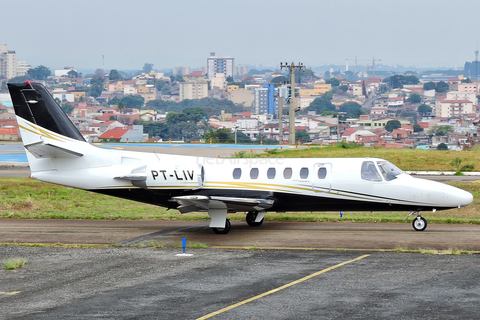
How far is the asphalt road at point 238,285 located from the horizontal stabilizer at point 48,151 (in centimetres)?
424

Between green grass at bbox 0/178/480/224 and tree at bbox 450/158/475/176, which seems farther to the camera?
tree at bbox 450/158/475/176

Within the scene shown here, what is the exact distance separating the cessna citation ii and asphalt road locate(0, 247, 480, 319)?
320cm

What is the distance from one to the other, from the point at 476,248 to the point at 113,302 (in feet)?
35.1

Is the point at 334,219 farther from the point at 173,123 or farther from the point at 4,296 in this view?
the point at 173,123

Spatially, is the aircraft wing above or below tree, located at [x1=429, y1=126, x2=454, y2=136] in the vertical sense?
above

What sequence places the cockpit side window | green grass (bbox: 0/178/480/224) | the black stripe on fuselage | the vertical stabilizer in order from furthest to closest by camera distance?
green grass (bbox: 0/178/480/224) < the vertical stabilizer < the black stripe on fuselage < the cockpit side window

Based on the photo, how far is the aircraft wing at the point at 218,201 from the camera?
20.6 metres

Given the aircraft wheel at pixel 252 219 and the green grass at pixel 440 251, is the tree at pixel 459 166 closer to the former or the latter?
the aircraft wheel at pixel 252 219

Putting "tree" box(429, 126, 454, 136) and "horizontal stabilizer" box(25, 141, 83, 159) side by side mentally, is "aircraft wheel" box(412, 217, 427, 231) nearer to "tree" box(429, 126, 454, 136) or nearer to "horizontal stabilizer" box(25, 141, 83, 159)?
"horizontal stabilizer" box(25, 141, 83, 159)

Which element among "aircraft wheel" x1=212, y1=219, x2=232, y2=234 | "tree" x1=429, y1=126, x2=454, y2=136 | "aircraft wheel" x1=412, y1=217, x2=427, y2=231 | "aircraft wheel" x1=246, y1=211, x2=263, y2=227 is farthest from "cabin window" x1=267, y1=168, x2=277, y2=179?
"tree" x1=429, y1=126, x2=454, y2=136

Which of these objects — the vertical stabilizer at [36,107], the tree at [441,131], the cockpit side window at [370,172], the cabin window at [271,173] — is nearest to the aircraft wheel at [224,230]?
the cabin window at [271,173]

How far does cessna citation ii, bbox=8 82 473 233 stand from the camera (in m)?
20.9

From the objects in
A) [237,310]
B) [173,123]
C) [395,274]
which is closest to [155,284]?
[237,310]

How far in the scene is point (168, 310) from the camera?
42.2ft
